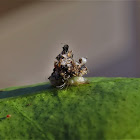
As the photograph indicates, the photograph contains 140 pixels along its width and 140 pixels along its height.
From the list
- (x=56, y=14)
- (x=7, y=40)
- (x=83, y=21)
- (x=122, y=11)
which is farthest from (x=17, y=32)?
(x=122, y=11)

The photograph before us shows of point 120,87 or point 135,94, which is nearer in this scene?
point 135,94

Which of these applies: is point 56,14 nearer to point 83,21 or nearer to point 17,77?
point 83,21

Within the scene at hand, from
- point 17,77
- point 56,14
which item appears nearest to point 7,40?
point 17,77

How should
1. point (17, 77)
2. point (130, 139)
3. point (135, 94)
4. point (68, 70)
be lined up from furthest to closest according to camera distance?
point (17, 77) → point (68, 70) → point (135, 94) → point (130, 139)

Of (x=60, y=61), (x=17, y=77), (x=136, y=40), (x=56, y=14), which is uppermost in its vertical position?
(x=56, y=14)

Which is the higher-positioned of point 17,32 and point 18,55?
point 17,32

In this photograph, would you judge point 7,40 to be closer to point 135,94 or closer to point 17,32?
point 17,32

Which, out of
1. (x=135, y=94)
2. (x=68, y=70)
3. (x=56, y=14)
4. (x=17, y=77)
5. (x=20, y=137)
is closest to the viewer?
(x=20, y=137)
